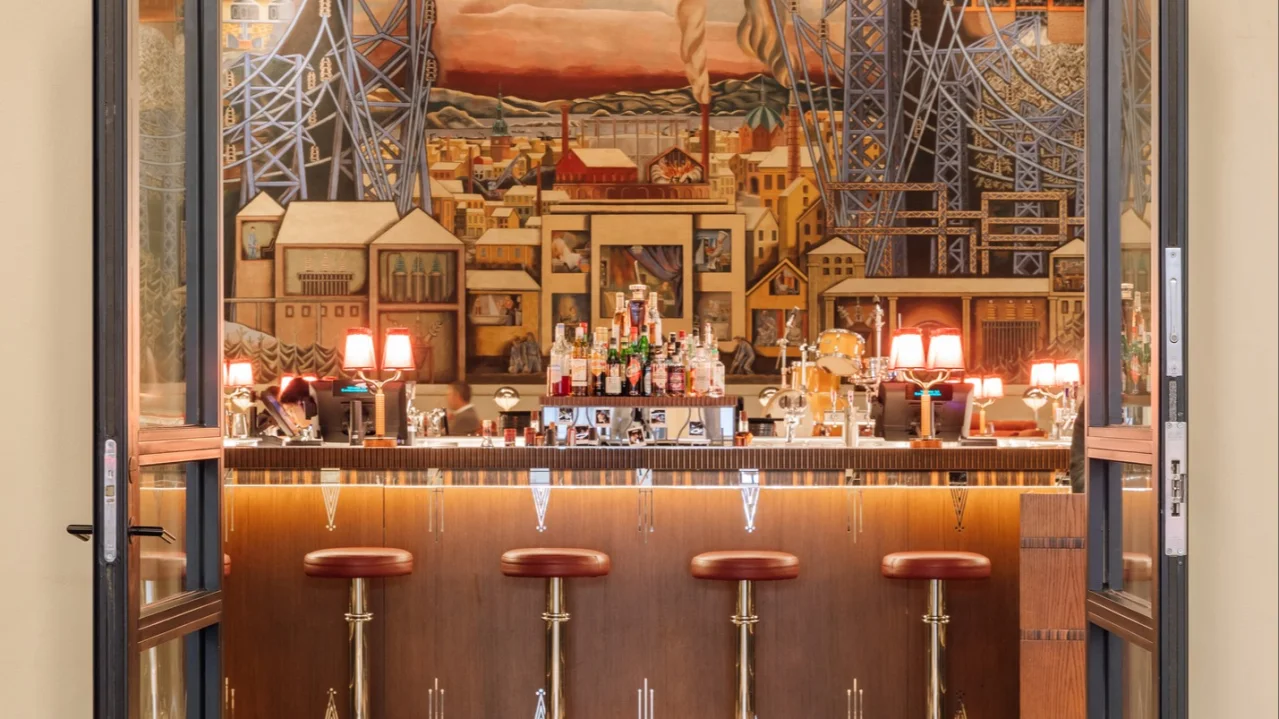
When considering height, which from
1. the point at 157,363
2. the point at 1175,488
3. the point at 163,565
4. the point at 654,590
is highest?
the point at 157,363

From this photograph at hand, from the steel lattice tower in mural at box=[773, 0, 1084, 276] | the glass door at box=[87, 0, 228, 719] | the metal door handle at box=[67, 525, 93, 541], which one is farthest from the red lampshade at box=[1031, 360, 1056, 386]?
the metal door handle at box=[67, 525, 93, 541]

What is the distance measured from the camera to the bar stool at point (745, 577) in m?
4.27

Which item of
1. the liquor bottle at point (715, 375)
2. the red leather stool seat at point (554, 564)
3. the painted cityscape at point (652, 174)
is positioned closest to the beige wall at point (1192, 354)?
the red leather stool seat at point (554, 564)

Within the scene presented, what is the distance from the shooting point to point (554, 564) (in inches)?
169

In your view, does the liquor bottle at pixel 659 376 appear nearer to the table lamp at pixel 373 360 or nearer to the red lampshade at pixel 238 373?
the table lamp at pixel 373 360

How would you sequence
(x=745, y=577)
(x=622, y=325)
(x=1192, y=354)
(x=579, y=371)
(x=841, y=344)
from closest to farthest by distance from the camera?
(x=1192, y=354), (x=745, y=577), (x=579, y=371), (x=622, y=325), (x=841, y=344)

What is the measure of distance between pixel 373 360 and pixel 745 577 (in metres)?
2.75

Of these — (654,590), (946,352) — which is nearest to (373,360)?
(654,590)

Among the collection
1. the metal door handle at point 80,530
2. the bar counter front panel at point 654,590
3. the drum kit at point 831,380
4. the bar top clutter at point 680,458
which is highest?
the drum kit at point 831,380

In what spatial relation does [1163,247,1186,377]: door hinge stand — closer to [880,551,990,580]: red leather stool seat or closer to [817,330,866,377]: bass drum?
[880,551,990,580]: red leather stool seat

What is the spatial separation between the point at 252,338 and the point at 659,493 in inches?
176

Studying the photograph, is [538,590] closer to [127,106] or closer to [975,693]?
[975,693]

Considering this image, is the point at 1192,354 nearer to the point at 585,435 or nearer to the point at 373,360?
the point at 585,435

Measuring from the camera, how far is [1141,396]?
258 centimetres
